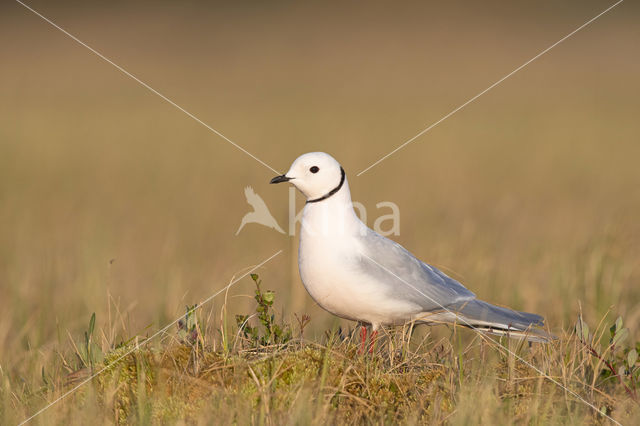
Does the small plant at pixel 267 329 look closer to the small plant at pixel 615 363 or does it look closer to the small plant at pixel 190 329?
the small plant at pixel 190 329

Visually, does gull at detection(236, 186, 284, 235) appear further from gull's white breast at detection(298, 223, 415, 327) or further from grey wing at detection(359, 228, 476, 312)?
gull's white breast at detection(298, 223, 415, 327)

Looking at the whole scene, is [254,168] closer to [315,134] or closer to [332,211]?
[315,134]

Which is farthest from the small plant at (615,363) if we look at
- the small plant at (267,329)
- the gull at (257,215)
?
the gull at (257,215)

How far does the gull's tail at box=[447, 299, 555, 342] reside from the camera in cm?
509

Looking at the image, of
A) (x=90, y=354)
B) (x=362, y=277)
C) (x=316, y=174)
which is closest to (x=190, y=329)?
(x=90, y=354)

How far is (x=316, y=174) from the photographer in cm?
505

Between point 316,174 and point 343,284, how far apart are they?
2.37 ft

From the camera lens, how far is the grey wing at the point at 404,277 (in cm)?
500

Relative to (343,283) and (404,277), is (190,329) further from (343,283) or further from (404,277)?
(404,277)

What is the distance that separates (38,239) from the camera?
11.0 metres

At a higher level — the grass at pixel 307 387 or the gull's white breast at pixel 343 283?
the gull's white breast at pixel 343 283

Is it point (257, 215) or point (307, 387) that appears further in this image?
point (257, 215)

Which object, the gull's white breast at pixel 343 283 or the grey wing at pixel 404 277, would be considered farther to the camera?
the grey wing at pixel 404 277

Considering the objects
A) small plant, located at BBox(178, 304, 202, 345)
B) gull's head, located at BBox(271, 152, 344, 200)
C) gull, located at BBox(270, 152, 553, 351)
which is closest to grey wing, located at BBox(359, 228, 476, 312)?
gull, located at BBox(270, 152, 553, 351)
